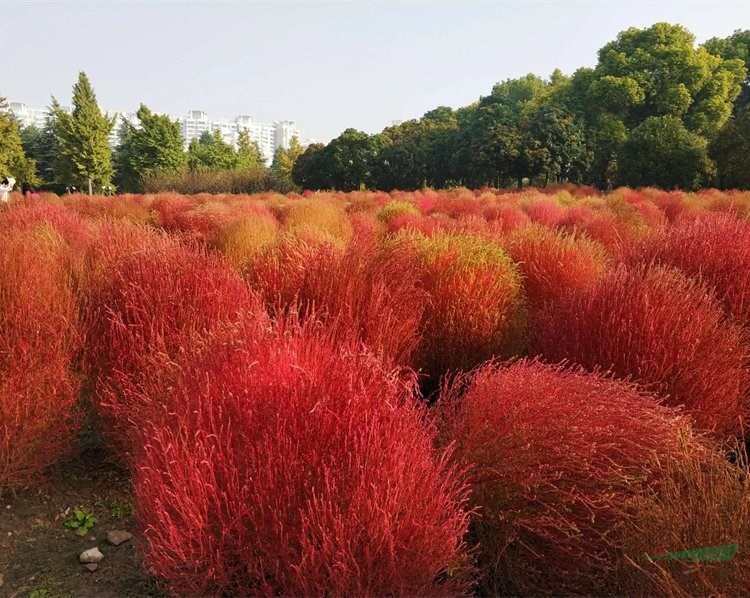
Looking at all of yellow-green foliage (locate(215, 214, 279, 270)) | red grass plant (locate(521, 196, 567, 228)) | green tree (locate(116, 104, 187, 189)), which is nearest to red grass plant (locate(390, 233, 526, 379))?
yellow-green foliage (locate(215, 214, 279, 270))

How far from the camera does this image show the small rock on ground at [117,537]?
302cm

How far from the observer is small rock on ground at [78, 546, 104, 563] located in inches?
113

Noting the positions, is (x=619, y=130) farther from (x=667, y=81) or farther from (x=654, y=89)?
(x=667, y=81)

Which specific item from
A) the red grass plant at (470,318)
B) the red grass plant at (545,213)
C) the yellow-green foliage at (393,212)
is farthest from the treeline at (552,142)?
the red grass plant at (470,318)

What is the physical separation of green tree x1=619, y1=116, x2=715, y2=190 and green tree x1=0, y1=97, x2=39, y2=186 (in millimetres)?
33821

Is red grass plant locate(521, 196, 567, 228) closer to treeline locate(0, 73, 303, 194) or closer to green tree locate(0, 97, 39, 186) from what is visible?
treeline locate(0, 73, 303, 194)

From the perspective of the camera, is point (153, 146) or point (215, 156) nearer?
point (153, 146)

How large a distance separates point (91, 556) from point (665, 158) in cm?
2739

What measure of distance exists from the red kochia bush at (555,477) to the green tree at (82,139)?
39.4 m

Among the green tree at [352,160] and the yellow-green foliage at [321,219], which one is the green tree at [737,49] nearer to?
the green tree at [352,160]

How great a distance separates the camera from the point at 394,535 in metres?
1.92

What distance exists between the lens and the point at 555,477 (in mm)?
2436

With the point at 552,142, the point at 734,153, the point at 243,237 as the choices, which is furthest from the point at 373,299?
the point at 552,142

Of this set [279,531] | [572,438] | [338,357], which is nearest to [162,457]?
[279,531]
